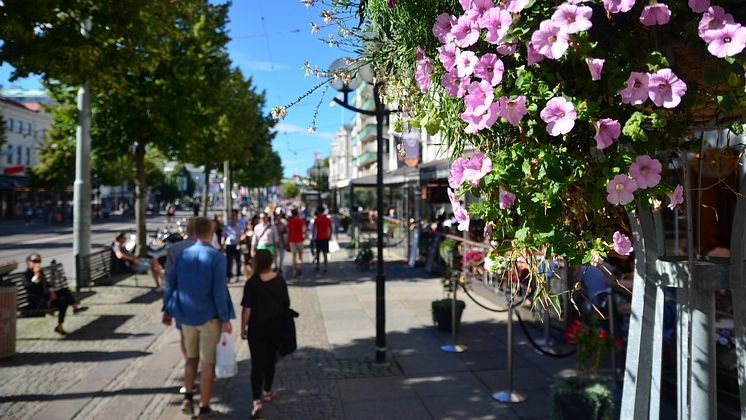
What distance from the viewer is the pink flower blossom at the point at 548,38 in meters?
1.38

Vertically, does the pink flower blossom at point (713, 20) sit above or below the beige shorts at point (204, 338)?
above

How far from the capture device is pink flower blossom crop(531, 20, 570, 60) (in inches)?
54.3

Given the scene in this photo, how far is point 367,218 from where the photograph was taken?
30.4 metres

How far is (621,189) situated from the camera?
1438 mm

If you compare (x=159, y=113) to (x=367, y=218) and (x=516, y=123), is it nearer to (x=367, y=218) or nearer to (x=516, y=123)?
(x=516, y=123)

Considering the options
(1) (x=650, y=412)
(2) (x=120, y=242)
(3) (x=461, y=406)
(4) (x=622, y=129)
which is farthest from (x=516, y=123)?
(2) (x=120, y=242)

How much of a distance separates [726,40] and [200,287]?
4114 millimetres

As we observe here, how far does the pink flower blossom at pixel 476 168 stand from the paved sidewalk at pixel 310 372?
11.9 ft

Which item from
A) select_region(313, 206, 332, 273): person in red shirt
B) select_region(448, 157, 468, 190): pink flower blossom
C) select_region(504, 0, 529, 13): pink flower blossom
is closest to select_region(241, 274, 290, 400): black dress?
select_region(448, 157, 468, 190): pink flower blossom

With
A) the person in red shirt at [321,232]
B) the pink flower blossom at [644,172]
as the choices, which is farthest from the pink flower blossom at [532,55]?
the person in red shirt at [321,232]

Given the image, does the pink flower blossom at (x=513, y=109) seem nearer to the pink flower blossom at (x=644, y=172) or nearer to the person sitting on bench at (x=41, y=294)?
the pink flower blossom at (x=644, y=172)

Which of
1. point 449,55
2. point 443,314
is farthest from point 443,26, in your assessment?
point 443,314

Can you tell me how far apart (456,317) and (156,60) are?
7.72 meters

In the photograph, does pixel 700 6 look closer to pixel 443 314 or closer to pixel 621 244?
pixel 621 244
